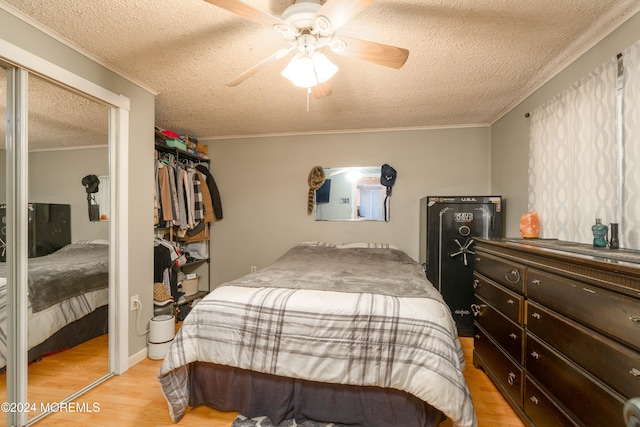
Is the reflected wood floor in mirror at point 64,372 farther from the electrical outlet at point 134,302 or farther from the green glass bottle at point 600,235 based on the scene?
the green glass bottle at point 600,235

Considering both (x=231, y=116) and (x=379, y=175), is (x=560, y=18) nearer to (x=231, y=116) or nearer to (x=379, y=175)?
(x=379, y=175)

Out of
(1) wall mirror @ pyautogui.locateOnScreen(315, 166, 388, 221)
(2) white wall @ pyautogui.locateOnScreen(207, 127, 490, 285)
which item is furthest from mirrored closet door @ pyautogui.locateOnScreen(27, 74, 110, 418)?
(1) wall mirror @ pyautogui.locateOnScreen(315, 166, 388, 221)

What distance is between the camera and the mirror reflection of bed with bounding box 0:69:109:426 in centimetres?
166

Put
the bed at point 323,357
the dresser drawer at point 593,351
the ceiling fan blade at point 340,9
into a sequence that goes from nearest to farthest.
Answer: the dresser drawer at point 593,351, the ceiling fan blade at point 340,9, the bed at point 323,357

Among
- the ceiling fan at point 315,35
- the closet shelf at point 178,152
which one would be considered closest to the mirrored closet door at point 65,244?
the closet shelf at point 178,152

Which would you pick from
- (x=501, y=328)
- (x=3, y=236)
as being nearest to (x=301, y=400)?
(x=501, y=328)

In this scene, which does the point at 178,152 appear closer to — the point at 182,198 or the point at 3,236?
the point at 182,198

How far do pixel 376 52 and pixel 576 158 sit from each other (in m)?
1.61

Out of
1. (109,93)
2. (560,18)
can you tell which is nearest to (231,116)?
(109,93)

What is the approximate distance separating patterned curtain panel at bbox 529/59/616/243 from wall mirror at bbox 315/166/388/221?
166 cm

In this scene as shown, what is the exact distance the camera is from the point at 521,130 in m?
2.69

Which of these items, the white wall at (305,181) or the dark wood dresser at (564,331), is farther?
the white wall at (305,181)

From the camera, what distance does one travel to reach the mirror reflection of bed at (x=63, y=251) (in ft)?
5.45

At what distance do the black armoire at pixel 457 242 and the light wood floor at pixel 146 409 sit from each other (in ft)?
2.99
